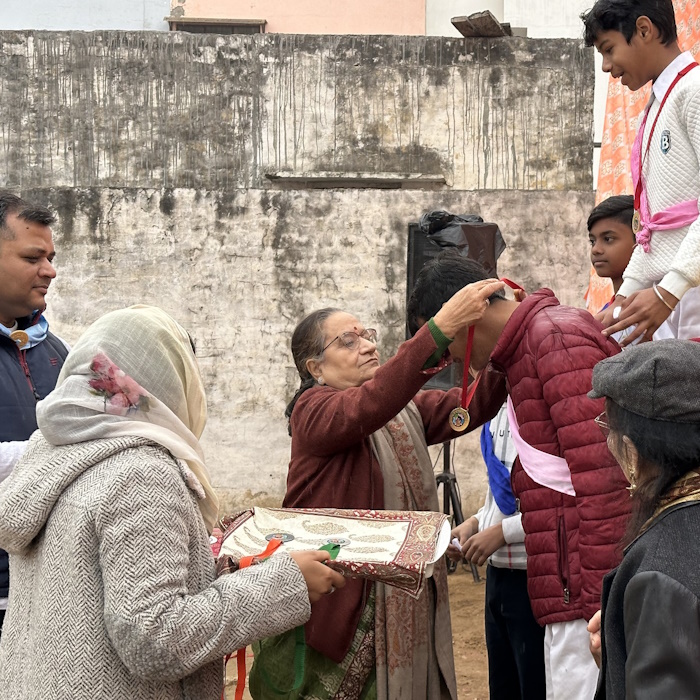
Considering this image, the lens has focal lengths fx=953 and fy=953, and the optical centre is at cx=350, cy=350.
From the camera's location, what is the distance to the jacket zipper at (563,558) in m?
2.54

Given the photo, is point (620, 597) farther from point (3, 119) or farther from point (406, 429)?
point (3, 119)

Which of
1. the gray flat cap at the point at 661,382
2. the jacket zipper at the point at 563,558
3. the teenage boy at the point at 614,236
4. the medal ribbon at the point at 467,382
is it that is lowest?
the jacket zipper at the point at 563,558

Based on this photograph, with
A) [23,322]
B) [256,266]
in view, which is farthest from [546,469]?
[256,266]

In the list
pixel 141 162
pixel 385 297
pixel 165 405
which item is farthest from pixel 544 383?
pixel 141 162

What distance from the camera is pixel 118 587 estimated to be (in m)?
1.98

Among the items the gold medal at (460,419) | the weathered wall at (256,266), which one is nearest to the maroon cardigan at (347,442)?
the gold medal at (460,419)

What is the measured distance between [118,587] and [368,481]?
4.30 ft

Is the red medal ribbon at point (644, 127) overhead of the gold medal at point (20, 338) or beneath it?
overhead

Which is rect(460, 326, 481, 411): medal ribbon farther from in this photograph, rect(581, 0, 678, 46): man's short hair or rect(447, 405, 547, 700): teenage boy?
rect(581, 0, 678, 46): man's short hair

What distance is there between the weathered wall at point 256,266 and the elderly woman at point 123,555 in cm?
651

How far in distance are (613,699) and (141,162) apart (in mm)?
8626

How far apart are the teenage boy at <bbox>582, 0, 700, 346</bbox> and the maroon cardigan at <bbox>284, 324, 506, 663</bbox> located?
1.91 feet

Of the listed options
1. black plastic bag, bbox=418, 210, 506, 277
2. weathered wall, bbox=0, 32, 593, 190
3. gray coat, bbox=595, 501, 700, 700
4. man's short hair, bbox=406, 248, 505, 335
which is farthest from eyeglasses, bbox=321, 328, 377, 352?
weathered wall, bbox=0, 32, 593, 190

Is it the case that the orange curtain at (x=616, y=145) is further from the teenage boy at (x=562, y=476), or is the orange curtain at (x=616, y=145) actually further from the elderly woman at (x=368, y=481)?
the teenage boy at (x=562, y=476)
